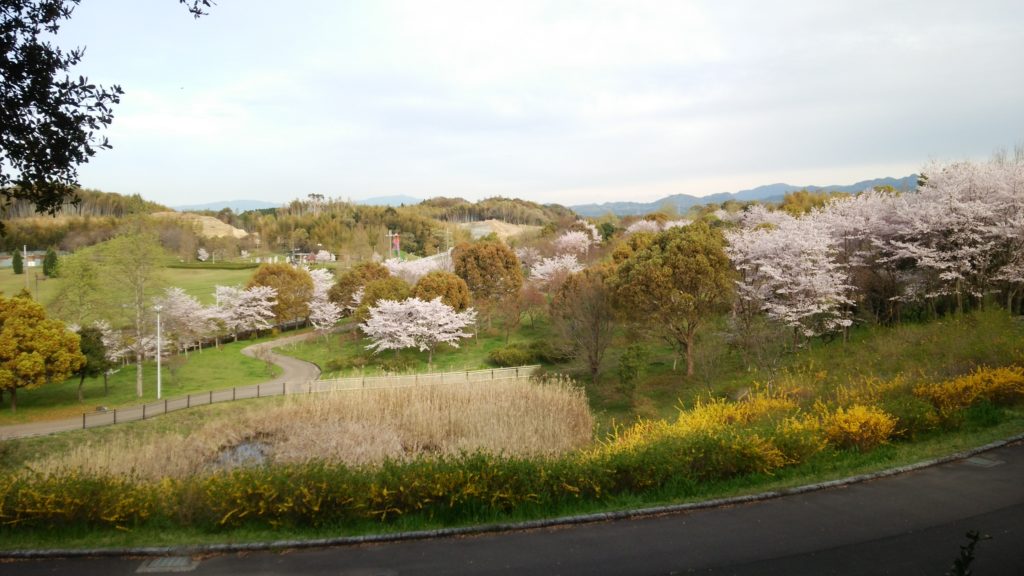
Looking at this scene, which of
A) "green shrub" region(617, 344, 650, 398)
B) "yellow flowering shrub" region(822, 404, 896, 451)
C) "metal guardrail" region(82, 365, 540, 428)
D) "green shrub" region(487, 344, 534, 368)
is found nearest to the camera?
"yellow flowering shrub" region(822, 404, 896, 451)

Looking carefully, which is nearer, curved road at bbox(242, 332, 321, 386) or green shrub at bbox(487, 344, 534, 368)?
curved road at bbox(242, 332, 321, 386)

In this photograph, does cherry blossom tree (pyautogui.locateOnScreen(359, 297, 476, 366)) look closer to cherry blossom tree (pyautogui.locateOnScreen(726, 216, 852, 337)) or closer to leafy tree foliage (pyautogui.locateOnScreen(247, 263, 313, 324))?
leafy tree foliage (pyautogui.locateOnScreen(247, 263, 313, 324))

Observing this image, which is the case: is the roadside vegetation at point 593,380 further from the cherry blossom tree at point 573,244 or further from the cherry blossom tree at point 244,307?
the cherry blossom tree at point 573,244

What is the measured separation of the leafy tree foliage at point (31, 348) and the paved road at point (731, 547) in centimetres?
2143

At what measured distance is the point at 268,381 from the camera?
28.3 meters

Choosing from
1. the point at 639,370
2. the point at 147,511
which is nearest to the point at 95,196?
the point at 639,370

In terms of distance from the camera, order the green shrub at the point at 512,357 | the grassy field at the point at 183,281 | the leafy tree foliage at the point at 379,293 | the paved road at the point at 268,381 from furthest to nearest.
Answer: the grassy field at the point at 183,281 < the leafy tree foliage at the point at 379,293 < the green shrub at the point at 512,357 < the paved road at the point at 268,381

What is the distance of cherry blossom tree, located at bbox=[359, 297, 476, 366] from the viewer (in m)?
31.7

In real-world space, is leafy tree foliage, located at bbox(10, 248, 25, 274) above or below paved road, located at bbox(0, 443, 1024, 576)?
above

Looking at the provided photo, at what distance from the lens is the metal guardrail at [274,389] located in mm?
22625

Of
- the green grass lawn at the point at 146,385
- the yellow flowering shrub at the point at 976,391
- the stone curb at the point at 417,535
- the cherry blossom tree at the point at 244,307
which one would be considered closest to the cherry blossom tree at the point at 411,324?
the green grass lawn at the point at 146,385

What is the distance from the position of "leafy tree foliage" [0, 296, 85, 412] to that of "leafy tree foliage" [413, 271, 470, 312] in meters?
16.0

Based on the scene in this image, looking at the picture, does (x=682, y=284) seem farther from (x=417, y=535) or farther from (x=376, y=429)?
(x=417, y=535)

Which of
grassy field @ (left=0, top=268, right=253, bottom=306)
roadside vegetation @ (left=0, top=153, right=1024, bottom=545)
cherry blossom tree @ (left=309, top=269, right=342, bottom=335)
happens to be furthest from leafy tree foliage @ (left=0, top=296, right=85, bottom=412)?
grassy field @ (left=0, top=268, right=253, bottom=306)
